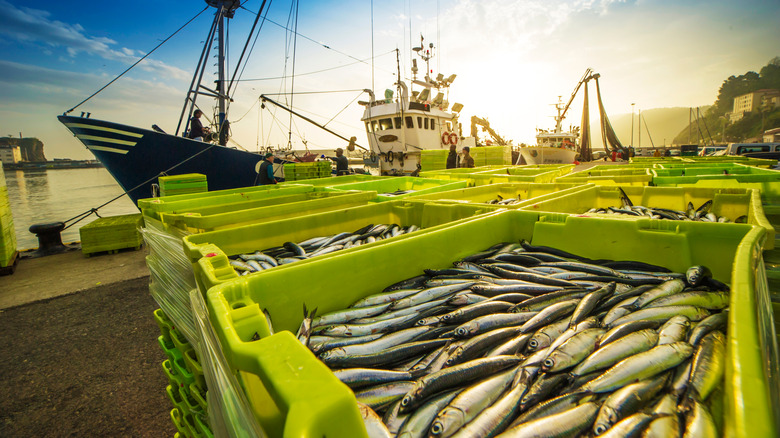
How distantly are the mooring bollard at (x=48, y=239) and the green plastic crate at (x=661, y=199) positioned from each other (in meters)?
10.6

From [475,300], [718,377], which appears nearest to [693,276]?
[718,377]

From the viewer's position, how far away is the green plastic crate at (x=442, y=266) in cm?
72

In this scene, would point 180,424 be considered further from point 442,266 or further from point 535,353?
point 535,353

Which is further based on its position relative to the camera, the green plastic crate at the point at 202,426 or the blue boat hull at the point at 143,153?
the blue boat hull at the point at 143,153

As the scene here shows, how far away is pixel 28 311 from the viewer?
186 inches

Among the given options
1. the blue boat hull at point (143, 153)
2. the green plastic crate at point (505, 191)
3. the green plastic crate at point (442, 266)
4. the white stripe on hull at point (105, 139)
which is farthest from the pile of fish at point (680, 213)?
the white stripe on hull at point (105, 139)

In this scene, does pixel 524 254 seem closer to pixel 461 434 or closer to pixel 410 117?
pixel 461 434

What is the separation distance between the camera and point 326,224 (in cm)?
348

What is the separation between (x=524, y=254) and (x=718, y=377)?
55.3 inches

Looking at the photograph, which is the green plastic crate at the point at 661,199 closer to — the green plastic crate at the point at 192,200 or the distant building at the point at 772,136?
the green plastic crate at the point at 192,200

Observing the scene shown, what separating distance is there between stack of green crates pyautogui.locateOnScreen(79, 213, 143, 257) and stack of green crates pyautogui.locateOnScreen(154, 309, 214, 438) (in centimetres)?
612

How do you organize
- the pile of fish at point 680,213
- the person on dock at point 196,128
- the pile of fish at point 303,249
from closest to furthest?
the pile of fish at point 303,249 < the pile of fish at point 680,213 < the person on dock at point 196,128

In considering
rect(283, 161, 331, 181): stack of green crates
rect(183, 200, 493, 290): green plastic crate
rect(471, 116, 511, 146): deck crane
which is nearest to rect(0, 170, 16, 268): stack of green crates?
rect(283, 161, 331, 181): stack of green crates

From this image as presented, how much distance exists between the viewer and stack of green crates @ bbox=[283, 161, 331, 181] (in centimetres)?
987
